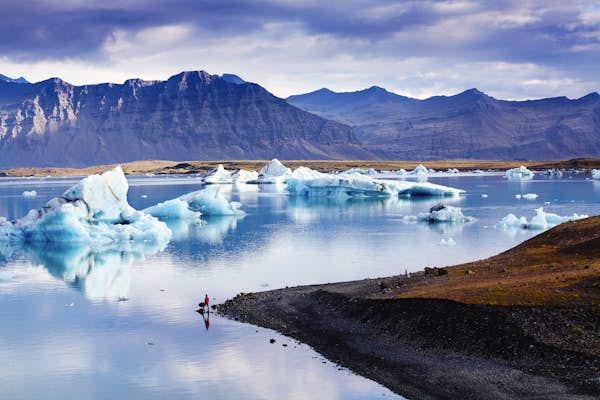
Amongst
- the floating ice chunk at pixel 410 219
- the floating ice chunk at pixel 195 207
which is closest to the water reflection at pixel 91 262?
the floating ice chunk at pixel 195 207

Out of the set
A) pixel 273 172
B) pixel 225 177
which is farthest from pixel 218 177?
pixel 273 172

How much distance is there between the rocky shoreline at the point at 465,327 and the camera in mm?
16217

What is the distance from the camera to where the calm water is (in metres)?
17.9

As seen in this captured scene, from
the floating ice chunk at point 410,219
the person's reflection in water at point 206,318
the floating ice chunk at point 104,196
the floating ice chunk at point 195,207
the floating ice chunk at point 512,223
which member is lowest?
the person's reflection in water at point 206,318

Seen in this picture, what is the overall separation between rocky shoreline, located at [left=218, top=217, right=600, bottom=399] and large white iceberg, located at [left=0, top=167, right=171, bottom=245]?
→ 837 inches

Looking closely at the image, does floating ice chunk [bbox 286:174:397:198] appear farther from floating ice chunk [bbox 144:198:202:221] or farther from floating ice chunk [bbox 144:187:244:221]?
floating ice chunk [bbox 144:198:202:221]

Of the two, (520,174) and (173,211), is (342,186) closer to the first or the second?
(173,211)

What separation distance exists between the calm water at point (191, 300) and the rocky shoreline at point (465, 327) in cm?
115

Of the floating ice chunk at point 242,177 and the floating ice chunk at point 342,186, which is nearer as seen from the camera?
the floating ice chunk at point 342,186

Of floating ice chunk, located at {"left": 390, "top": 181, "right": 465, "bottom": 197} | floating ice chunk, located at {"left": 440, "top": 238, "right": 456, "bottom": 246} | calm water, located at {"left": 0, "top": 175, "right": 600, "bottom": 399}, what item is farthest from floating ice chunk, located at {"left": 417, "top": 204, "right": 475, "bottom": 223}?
floating ice chunk, located at {"left": 390, "top": 181, "right": 465, "bottom": 197}

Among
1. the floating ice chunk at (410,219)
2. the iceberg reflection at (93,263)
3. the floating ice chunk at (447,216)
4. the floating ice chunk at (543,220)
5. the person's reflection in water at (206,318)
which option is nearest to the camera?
the person's reflection in water at (206,318)

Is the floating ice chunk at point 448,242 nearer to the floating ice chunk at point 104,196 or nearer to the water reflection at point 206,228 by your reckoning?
the water reflection at point 206,228

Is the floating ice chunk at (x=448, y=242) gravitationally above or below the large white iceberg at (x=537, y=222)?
below

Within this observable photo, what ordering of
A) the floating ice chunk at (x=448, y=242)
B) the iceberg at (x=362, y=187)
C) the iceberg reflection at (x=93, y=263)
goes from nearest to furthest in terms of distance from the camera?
the iceberg reflection at (x=93, y=263), the floating ice chunk at (x=448, y=242), the iceberg at (x=362, y=187)
